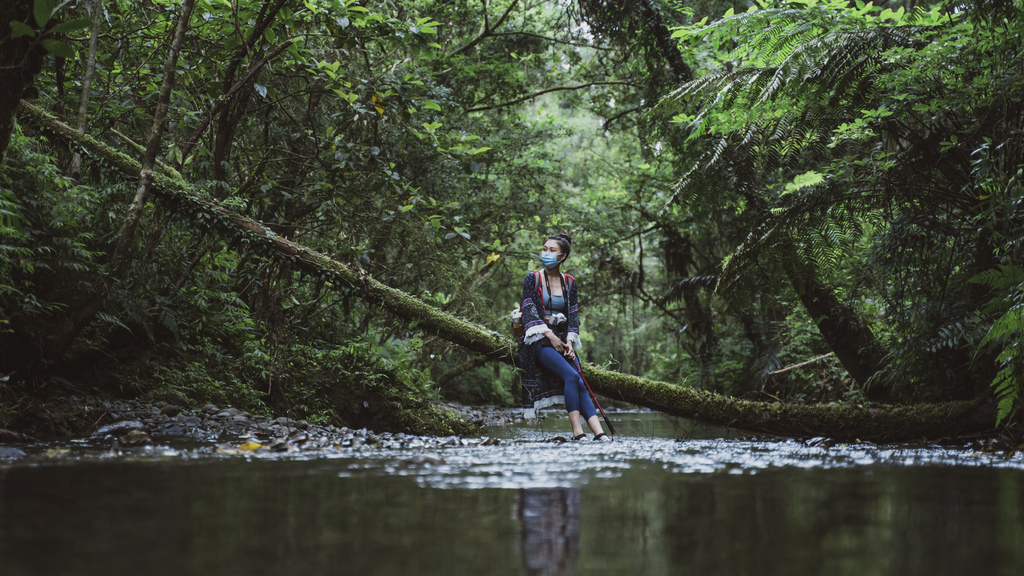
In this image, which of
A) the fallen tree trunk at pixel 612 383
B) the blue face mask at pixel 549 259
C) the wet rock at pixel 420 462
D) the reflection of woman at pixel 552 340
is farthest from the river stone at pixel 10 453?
the blue face mask at pixel 549 259

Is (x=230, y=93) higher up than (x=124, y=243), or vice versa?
(x=230, y=93)

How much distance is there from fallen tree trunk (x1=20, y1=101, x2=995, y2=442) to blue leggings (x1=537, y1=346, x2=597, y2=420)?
565 mm

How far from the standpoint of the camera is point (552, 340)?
602 centimetres

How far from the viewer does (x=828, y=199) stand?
6.40 m

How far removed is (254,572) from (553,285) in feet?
16.6

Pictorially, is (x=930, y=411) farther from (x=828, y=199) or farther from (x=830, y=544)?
(x=830, y=544)

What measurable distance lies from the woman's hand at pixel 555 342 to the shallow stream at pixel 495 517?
263 centimetres

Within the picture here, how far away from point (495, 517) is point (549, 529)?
22 cm

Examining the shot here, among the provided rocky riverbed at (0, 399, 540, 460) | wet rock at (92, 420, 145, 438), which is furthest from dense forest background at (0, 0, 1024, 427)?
wet rock at (92, 420, 145, 438)

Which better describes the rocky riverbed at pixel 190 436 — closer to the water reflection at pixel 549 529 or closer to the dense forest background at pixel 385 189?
the dense forest background at pixel 385 189

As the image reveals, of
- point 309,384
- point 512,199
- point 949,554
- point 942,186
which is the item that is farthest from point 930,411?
point 512,199

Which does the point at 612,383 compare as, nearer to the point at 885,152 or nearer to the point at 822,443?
the point at 822,443

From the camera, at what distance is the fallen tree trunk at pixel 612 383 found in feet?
18.4

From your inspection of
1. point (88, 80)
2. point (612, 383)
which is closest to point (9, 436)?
point (88, 80)
